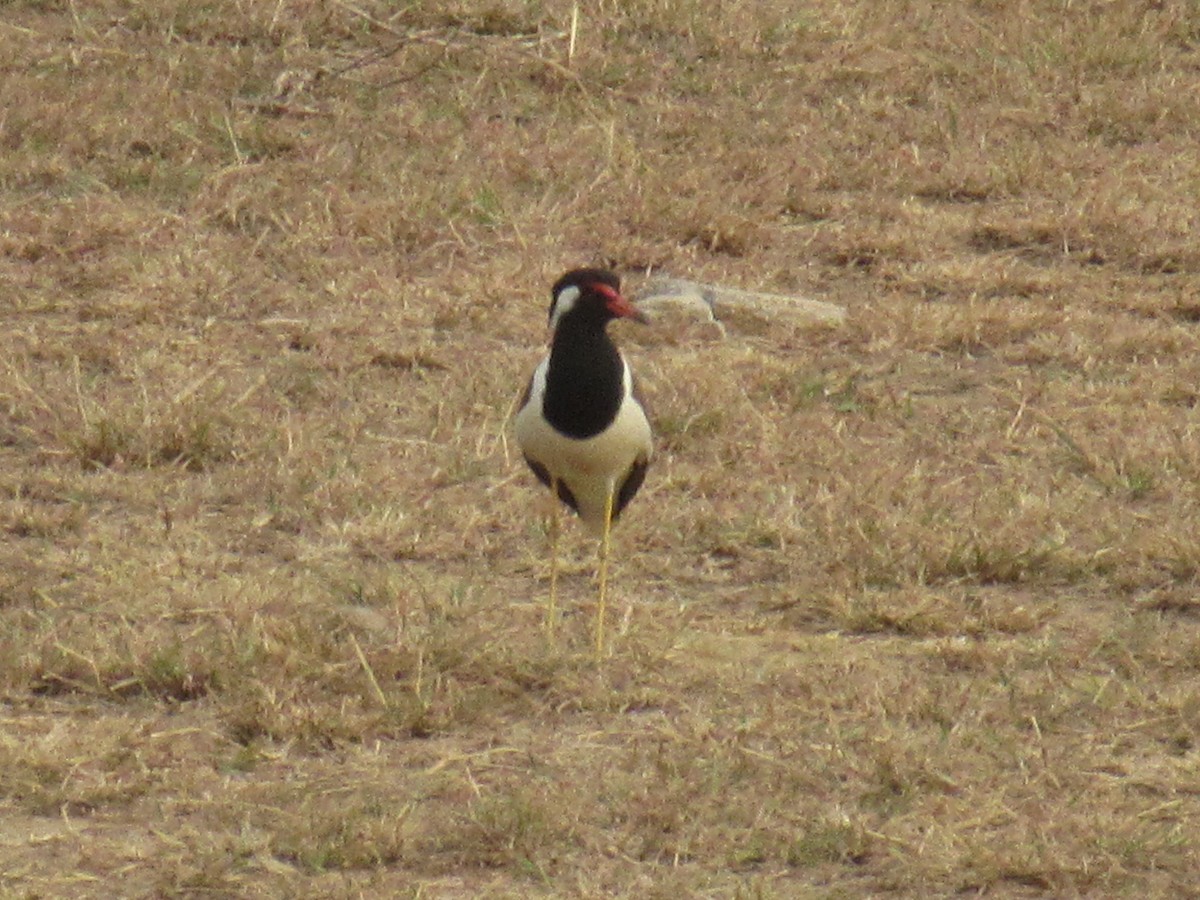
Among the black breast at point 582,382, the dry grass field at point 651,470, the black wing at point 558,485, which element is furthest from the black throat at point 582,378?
the dry grass field at point 651,470

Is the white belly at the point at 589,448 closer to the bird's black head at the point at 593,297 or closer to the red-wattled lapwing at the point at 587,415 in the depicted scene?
the red-wattled lapwing at the point at 587,415

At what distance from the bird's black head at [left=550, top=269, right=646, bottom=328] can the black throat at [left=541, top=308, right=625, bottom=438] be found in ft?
0.04

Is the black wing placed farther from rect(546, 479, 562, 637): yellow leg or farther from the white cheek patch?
the white cheek patch

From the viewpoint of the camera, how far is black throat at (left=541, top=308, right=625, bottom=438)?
5.73 meters

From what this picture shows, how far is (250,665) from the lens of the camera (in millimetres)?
5457

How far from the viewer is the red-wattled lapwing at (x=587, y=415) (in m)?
5.72

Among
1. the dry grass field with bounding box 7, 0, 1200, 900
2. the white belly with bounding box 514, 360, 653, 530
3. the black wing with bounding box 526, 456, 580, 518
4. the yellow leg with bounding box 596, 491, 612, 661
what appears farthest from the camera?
the black wing with bounding box 526, 456, 580, 518

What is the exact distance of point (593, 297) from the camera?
5.70 meters

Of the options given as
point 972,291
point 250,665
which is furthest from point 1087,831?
point 972,291

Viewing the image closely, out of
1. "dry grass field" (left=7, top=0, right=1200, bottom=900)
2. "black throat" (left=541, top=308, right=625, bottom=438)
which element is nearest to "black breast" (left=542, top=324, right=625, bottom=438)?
"black throat" (left=541, top=308, right=625, bottom=438)

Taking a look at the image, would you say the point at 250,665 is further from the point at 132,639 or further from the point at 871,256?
the point at 871,256

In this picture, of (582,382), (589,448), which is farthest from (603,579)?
(582,382)

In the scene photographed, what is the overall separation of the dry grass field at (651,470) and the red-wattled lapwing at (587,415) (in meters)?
0.27

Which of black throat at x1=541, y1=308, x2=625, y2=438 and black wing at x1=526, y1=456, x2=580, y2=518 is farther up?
black throat at x1=541, y1=308, x2=625, y2=438
